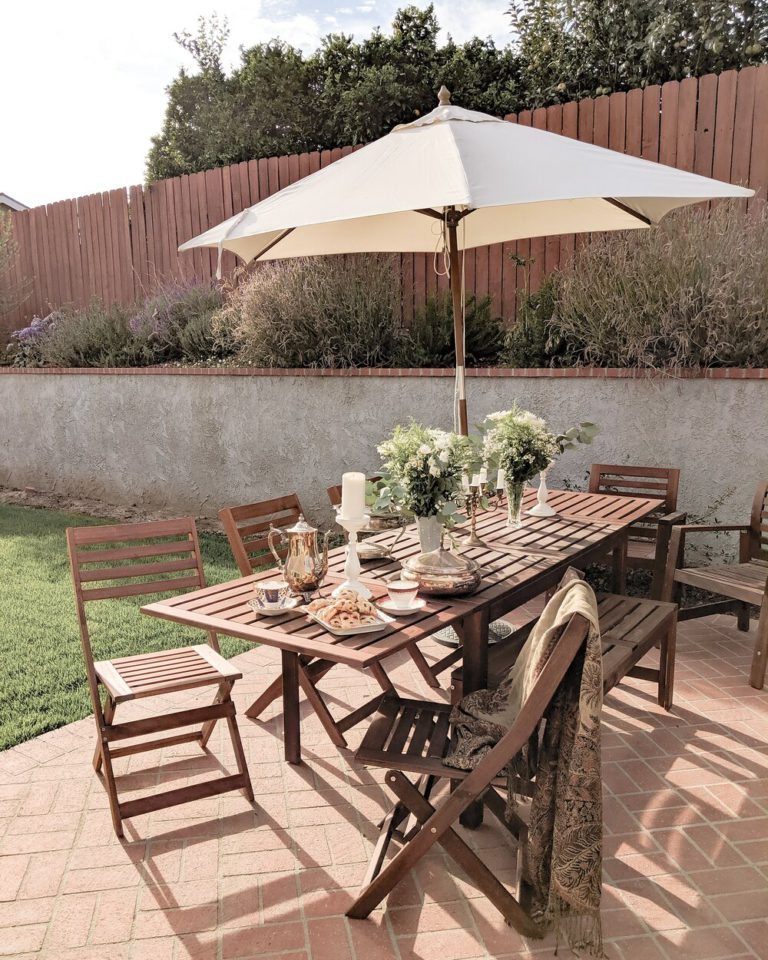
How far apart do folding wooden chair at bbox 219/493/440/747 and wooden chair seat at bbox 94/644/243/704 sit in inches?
13.9

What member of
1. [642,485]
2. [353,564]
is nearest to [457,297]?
[642,485]

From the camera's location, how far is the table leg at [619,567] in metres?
4.16

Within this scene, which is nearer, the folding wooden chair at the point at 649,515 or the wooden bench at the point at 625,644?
the wooden bench at the point at 625,644

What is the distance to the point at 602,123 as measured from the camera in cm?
708

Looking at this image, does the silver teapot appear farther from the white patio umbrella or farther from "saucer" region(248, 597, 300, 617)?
the white patio umbrella

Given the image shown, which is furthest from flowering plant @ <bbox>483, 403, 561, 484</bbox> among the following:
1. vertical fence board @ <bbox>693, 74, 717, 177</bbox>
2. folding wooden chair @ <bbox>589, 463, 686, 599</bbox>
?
vertical fence board @ <bbox>693, 74, 717, 177</bbox>

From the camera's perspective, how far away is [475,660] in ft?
8.55

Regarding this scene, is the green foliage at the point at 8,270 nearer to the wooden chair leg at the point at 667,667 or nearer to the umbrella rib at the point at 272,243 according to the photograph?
the umbrella rib at the point at 272,243

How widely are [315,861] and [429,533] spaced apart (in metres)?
1.19

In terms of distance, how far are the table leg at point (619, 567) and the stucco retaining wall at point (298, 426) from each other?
1341 mm

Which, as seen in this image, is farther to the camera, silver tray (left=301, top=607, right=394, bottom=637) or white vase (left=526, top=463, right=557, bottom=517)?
white vase (left=526, top=463, right=557, bottom=517)

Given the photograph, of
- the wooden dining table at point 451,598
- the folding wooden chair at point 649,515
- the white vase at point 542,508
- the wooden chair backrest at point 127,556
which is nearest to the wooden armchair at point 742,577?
the folding wooden chair at point 649,515


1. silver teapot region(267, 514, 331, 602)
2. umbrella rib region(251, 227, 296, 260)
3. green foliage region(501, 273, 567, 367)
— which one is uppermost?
umbrella rib region(251, 227, 296, 260)

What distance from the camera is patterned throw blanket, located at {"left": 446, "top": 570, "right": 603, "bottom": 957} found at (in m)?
1.90
